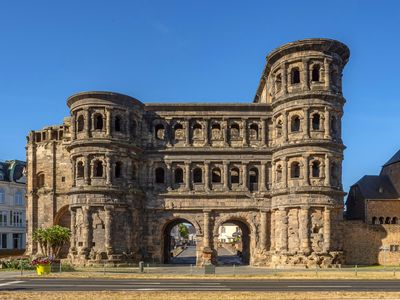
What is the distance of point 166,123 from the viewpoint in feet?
162

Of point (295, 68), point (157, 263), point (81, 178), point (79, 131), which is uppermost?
point (295, 68)

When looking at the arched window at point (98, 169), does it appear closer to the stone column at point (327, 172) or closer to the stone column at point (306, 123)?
the stone column at point (306, 123)

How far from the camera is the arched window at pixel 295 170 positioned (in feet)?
150

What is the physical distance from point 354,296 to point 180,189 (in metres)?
27.5

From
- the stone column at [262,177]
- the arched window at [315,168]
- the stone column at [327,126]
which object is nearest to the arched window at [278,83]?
the stone column at [327,126]

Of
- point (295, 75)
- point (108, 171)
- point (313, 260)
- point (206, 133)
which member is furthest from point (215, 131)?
point (313, 260)

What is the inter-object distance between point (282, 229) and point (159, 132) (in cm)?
1545

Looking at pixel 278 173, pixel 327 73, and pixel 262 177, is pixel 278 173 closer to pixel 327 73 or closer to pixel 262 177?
pixel 262 177

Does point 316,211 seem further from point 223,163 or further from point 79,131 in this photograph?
point 79,131

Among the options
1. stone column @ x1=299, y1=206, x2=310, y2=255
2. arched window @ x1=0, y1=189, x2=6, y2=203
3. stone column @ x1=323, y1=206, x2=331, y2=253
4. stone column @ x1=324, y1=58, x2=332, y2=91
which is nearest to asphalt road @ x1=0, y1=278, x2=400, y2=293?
stone column @ x1=299, y1=206, x2=310, y2=255

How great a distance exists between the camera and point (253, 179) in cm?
4969

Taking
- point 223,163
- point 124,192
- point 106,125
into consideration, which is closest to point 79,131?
point 106,125

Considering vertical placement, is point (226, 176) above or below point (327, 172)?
below

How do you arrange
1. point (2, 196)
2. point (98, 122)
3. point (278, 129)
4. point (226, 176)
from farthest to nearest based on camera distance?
point (2, 196), point (226, 176), point (278, 129), point (98, 122)
